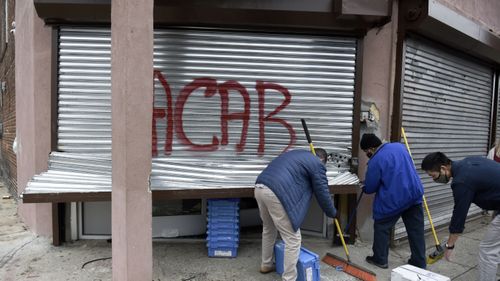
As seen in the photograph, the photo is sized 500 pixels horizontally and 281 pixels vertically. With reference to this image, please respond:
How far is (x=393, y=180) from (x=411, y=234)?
0.74 m

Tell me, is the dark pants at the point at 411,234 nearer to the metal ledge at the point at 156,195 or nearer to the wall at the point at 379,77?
the wall at the point at 379,77

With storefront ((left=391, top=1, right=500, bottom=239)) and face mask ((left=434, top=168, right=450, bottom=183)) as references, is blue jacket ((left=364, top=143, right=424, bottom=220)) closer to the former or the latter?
face mask ((left=434, top=168, right=450, bottom=183))

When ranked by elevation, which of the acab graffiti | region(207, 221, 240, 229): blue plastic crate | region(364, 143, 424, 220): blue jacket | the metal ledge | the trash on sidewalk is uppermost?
the acab graffiti

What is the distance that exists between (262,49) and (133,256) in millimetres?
3059

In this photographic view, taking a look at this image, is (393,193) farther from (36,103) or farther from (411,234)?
(36,103)

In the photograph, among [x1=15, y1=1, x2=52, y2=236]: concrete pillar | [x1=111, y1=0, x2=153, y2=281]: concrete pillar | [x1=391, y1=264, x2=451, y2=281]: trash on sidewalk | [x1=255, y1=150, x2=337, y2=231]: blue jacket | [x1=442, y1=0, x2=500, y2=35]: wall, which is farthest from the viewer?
[x1=442, y1=0, x2=500, y2=35]: wall

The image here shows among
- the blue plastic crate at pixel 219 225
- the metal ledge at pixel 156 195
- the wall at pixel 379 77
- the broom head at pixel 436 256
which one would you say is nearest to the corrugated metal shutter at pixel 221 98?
Result: the metal ledge at pixel 156 195

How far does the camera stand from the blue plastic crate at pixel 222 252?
429cm

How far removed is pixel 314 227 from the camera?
5.13 m

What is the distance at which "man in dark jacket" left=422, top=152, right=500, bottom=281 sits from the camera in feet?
10.6

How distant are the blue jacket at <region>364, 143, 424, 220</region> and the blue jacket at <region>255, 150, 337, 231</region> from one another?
0.84 m

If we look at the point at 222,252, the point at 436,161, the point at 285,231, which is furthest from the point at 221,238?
the point at 436,161

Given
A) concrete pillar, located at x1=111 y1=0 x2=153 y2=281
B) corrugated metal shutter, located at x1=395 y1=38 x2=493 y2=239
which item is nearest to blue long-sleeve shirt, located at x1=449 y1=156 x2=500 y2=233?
corrugated metal shutter, located at x1=395 y1=38 x2=493 y2=239

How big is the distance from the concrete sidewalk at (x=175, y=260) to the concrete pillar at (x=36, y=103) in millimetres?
400
